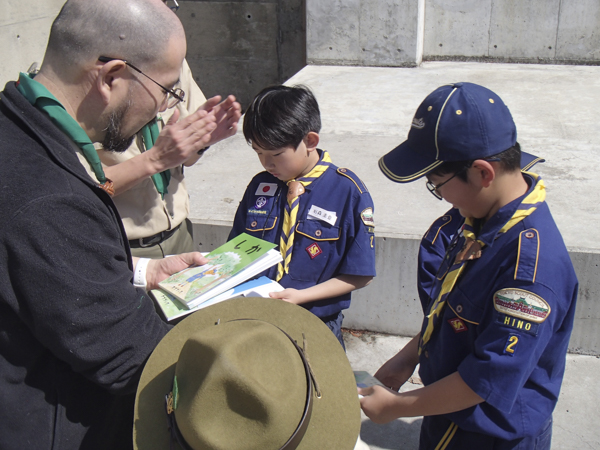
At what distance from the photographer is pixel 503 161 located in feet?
5.05

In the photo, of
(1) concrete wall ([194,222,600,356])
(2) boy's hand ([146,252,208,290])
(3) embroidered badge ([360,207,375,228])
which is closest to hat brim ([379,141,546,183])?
(3) embroidered badge ([360,207,375,228])

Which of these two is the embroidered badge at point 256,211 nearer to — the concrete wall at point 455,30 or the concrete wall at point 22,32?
the concrete wall at point 22,32

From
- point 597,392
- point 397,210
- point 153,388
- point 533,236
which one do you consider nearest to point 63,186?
point 153,388

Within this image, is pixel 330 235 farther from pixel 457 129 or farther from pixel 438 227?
pixel 457 129

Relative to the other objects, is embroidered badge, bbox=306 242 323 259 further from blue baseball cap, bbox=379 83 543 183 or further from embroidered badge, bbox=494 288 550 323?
embroidered badge, bbox=494 288 550 323

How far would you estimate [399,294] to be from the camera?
349 centimetres

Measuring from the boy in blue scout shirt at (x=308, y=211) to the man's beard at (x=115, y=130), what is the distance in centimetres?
69

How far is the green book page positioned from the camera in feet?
6.47

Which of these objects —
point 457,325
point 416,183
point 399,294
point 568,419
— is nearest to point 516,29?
point 416,183

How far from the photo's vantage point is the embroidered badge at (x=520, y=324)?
1.40 m

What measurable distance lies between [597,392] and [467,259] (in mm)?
2047

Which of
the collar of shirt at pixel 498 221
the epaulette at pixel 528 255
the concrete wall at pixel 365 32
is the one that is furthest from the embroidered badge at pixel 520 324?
the concrete wall at pixel 365 32

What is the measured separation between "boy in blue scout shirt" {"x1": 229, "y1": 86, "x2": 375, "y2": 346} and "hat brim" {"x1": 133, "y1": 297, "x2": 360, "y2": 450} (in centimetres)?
75

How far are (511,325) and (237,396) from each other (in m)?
0.77
